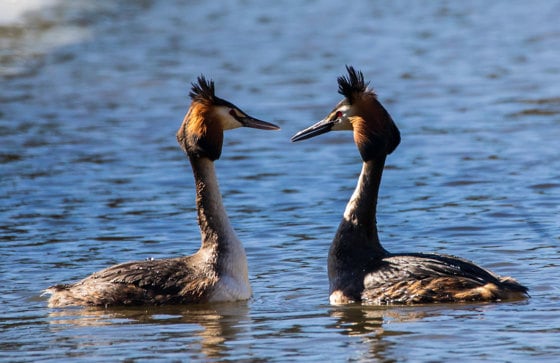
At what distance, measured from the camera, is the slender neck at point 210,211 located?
10945 millimetres

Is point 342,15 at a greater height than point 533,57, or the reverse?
point 342,15

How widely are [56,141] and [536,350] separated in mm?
10795

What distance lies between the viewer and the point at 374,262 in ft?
34.3

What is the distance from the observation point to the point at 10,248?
12.6 meters

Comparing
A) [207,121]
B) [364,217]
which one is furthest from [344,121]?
[207,121]

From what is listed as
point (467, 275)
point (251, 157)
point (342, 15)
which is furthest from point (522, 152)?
point (342, 15)

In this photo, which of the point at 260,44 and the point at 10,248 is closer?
the point at 10,248

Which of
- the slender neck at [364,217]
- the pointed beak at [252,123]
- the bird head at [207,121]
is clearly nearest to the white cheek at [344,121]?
the slender neck at [364,217]

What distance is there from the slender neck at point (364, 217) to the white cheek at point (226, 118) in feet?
3.78

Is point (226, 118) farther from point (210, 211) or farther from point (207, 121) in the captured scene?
point (210, 211)

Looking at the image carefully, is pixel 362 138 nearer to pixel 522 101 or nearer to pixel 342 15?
pixel 522 101

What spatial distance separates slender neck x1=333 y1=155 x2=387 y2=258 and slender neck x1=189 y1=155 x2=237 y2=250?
0.91 meters

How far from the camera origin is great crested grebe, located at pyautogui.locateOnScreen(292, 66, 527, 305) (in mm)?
9867

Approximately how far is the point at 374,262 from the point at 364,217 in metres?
0.43
